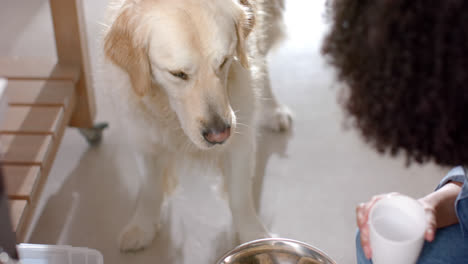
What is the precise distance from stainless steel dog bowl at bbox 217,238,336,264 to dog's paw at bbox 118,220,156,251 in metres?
0.45

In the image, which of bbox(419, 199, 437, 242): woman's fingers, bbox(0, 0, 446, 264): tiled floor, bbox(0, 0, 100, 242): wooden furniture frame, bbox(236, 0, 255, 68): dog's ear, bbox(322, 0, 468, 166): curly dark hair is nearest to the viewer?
bbox(322, 0, 468, 166): curly dark hair

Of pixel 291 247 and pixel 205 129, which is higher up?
pixel 205 129

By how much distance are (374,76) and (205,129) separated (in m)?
0.57

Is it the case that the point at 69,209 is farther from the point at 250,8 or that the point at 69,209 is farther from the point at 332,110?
the point at 332,110

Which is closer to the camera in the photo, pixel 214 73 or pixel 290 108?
pixel 214 73

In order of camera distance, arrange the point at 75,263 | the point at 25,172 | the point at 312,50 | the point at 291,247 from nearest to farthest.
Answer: the point at 75,263
the point at 291,247
the point at 25,172
the point at 312,50

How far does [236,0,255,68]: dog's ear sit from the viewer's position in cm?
132

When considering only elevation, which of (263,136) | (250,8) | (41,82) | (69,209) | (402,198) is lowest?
(69,209)

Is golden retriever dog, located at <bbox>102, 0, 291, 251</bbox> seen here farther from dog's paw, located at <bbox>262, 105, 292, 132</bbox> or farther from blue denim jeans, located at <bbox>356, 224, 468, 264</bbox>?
blue denim jeans, located at <bbox>356, 224, 468, 264</bbox>

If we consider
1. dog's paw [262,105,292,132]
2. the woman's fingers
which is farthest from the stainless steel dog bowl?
dog's paw [262,105,292,132]

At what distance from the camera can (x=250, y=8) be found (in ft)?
4.58

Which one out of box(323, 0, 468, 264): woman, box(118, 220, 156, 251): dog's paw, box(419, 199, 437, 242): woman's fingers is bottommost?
box(118, 220, 156, 251): dog's paw

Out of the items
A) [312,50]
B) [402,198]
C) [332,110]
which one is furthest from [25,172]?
[312,50]

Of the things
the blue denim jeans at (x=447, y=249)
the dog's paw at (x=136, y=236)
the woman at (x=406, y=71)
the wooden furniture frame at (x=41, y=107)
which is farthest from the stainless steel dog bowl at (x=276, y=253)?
the wooden furniture frame at (x=41, y=107)
